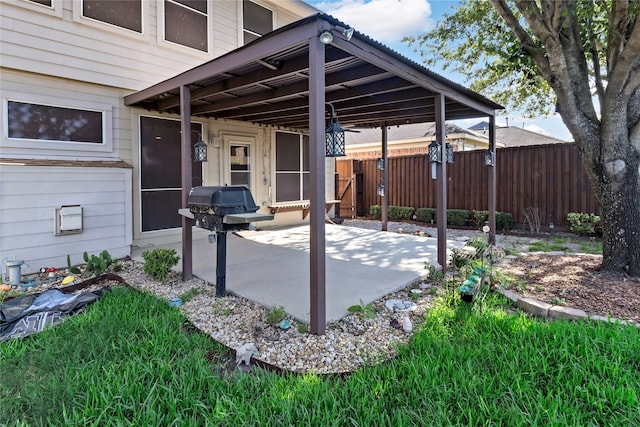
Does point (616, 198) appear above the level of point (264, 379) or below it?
above

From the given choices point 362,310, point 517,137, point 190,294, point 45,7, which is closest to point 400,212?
point 362,310

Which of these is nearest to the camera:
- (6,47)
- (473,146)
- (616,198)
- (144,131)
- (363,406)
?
(363,406)

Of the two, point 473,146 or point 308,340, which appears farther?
point 473,146

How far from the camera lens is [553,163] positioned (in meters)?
8.07

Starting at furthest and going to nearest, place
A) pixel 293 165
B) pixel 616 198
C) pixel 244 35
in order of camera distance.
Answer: pixel 293 165 < pixel 244 35 < pixel 616 198

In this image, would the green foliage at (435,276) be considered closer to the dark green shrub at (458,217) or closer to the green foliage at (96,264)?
the green foliage at (96,264)

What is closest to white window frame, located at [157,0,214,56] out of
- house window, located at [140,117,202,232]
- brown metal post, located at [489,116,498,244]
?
house window, located at [140,117,202,232]

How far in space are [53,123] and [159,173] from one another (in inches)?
69.3

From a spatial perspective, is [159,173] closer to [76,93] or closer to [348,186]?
[76,93]

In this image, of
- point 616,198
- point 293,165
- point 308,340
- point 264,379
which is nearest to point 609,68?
point 616,198

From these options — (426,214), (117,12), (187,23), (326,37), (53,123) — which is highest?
(187,23)

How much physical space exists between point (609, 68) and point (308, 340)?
205 inches

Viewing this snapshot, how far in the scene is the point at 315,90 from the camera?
3.03 meters

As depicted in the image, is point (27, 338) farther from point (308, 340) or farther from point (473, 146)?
point (473, 146)
